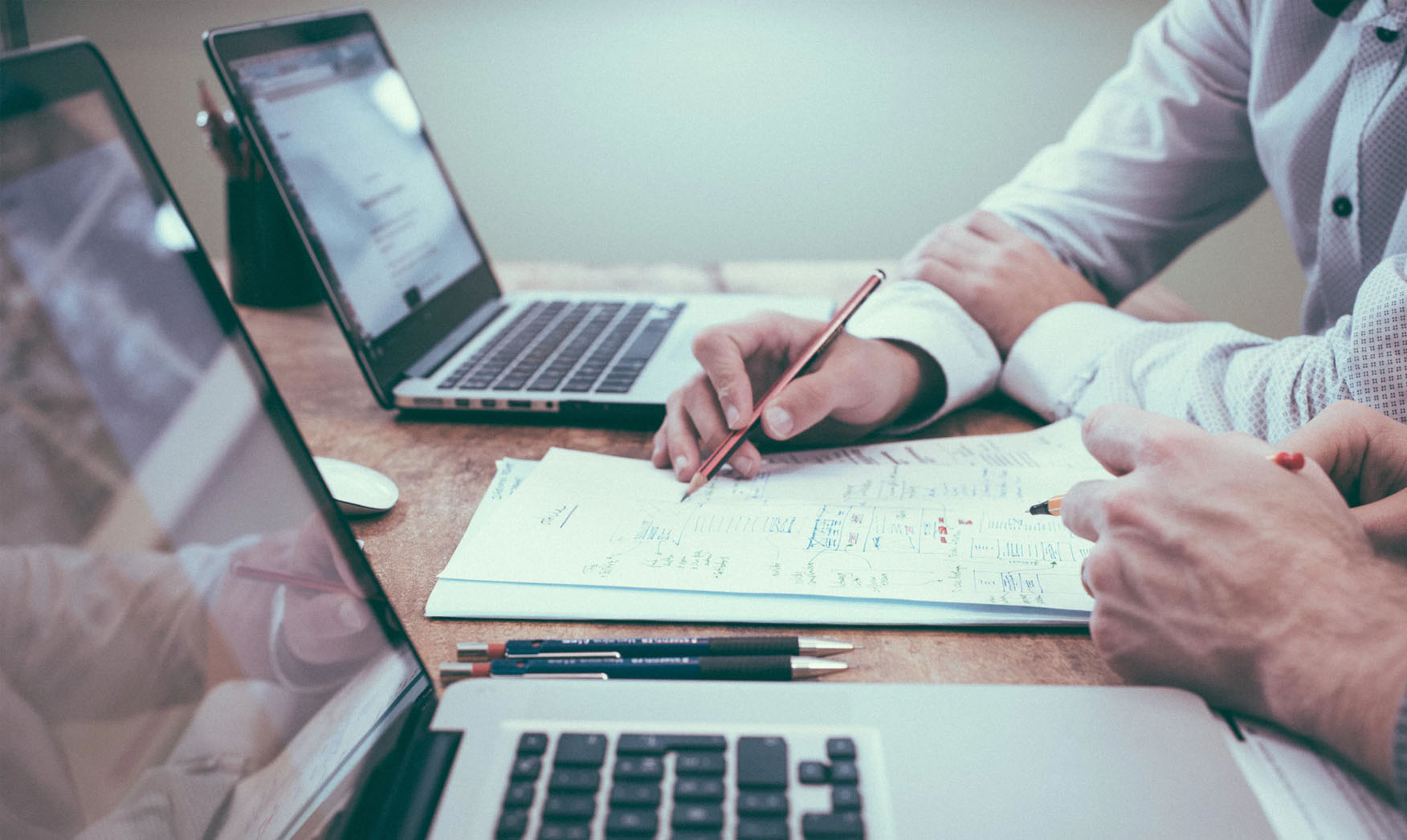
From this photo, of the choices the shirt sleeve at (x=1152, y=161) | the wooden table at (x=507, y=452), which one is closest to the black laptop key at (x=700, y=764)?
the wooden table at (x=507, y=452)

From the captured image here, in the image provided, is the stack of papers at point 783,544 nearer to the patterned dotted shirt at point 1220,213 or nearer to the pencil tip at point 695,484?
the pencil tip at point 695,484

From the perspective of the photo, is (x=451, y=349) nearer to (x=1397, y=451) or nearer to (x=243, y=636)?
(x=243, y=636)

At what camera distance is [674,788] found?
0.32 meters

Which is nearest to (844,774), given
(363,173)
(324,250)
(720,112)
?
(324,250)

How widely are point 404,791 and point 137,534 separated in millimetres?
136

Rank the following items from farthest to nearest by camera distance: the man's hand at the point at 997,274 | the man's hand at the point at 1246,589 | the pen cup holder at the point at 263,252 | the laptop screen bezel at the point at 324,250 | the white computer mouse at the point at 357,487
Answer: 1. the pen cup holder at the point at 263,252
2. the man's hand at the point at 997,274
3. the laptop screen bezel at the point at 324,250
4. the white computer mouse at the point at 357,487
5. the man's hand at the point at 1246,589

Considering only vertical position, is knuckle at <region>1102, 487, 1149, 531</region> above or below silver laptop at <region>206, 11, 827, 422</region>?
below

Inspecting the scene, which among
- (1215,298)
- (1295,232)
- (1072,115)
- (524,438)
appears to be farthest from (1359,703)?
(1215,298)

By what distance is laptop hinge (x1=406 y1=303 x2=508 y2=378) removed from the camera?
78 centimetres

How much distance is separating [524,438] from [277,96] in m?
0.36

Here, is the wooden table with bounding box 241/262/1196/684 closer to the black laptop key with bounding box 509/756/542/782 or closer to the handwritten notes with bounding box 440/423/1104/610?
the handwritten notes with bounding box 440/423/1104/610

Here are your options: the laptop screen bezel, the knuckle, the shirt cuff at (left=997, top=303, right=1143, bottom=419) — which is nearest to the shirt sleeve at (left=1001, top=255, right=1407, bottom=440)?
the shirt cuff at (left=997, top=303, right=1143, bottom=419)

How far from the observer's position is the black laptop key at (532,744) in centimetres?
34

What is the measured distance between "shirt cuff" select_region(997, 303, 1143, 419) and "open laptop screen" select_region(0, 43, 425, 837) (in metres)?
0.57
